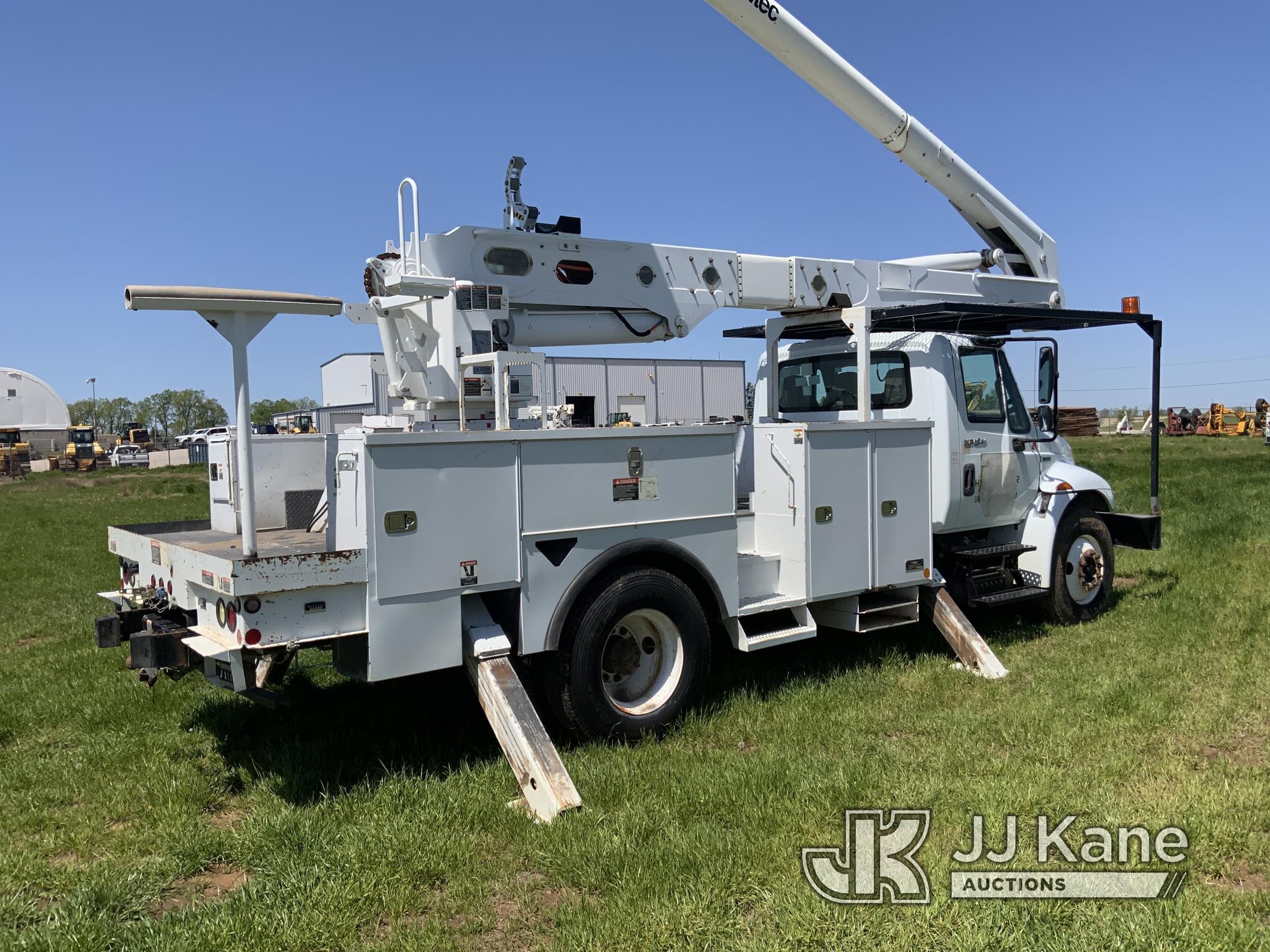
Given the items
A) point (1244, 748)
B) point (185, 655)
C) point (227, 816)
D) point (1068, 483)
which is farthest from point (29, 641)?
point (1244, 748)

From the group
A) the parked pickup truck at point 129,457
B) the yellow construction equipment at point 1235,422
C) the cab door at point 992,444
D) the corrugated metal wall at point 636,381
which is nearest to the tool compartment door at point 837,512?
the cab door at point 992,444

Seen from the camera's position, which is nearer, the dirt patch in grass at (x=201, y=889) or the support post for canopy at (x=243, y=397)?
the dirt patch in grass at (x=201, y=889)

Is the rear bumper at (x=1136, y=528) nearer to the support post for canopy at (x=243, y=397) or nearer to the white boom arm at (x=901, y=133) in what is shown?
the white boom arm at (x=901, y=133)

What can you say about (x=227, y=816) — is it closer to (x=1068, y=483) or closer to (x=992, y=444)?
(x=992, y=444)

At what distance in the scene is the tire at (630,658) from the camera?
17.6 ft

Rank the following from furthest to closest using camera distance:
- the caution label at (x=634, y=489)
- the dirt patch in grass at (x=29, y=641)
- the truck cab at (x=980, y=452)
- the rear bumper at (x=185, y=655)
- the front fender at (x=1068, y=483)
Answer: the dirt patch in grass at (x=29, y=641) → the front fender at (x=1068, y=483) → the truck cab at (x=980, y=452) → the caution label at (x=634, y=489) → the rear bumper at (x=185, y=655)

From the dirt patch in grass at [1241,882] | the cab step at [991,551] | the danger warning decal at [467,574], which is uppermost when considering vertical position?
the danger warning decal at [467,574]

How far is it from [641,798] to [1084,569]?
562cm

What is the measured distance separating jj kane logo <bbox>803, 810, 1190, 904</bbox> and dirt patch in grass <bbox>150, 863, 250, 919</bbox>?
238cm

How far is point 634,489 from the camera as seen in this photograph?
5.59m

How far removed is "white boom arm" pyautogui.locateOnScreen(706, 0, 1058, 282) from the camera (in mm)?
7031

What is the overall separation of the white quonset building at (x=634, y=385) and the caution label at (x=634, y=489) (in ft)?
100.0

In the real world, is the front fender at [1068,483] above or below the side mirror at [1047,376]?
below

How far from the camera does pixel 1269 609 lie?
28.2 ft
